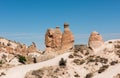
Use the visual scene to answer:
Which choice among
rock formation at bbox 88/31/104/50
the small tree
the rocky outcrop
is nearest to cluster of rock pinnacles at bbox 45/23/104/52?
rock formation at bbox 88/31/104/50

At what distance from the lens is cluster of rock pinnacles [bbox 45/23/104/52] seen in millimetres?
52344

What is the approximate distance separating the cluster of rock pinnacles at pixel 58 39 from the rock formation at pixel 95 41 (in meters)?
3.52

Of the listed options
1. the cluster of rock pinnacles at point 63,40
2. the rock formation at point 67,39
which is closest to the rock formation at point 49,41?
the cluster of rock pinnacles at point 63,40

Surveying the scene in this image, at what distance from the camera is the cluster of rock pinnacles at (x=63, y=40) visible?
52344 mm

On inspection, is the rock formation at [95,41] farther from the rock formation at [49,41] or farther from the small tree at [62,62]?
the rock formation at [49,41]

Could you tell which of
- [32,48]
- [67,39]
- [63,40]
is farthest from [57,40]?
[32,48]

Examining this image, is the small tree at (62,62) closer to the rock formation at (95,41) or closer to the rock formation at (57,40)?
the rock formation at (95,41)

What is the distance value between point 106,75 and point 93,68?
14.1 feet

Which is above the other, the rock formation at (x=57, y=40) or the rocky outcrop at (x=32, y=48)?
the rock formation at (x=57, y=40)

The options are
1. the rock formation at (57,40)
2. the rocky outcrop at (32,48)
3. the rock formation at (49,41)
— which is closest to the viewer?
the rock formation at (57,40)

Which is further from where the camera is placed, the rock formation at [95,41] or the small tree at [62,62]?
the rock formation at [95,41]

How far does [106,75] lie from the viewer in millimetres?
42625

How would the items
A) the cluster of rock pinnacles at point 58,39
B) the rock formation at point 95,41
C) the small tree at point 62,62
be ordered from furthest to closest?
1. the cluster of rock pinnacles at point 58,39
2. the rock formation at point 95,41
3. the small tree at point 62,62

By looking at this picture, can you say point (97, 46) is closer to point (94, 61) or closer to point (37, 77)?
point (94, 61)
